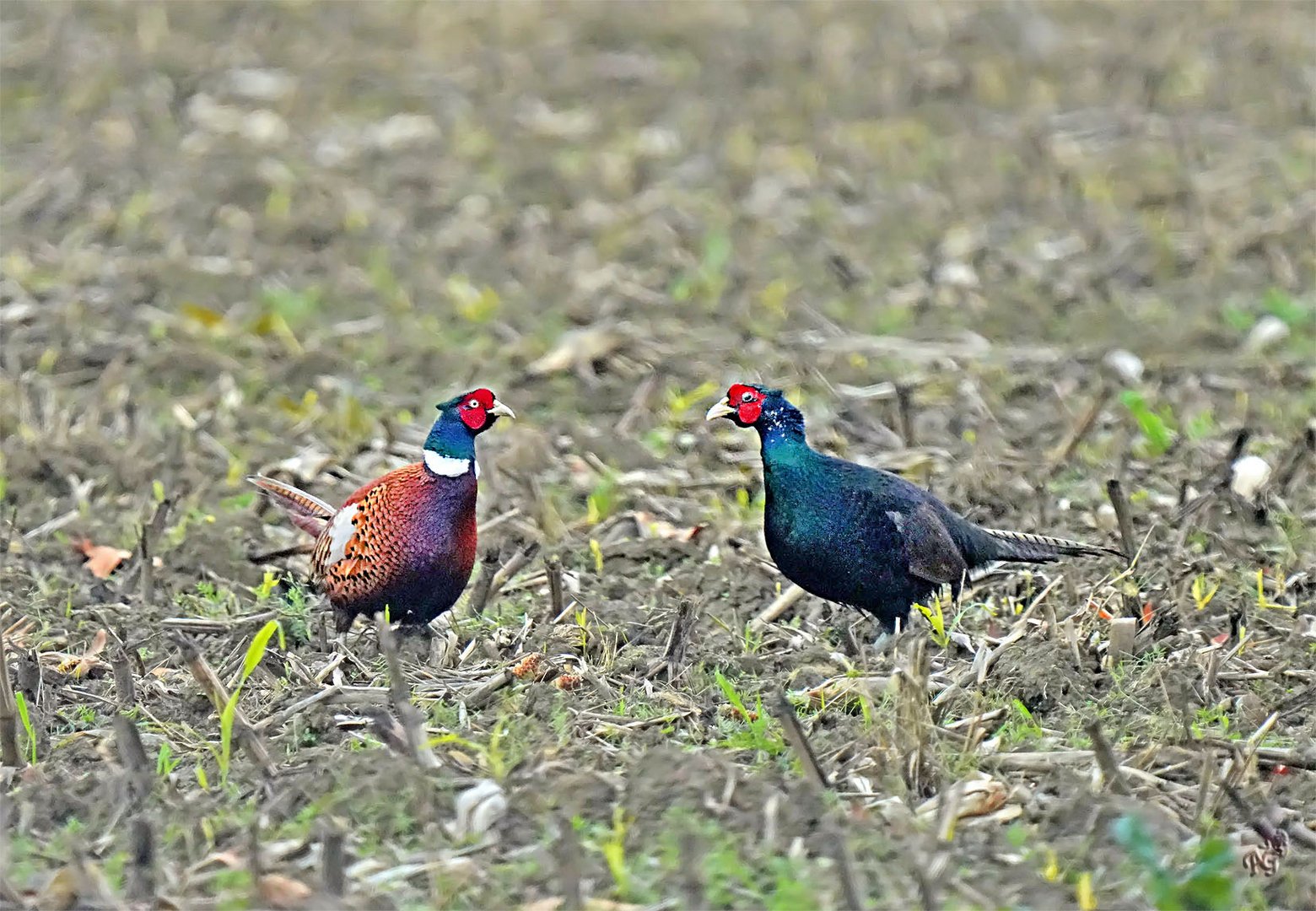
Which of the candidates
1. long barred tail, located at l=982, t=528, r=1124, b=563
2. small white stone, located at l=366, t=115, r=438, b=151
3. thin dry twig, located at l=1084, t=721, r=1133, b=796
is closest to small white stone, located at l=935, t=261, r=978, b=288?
small white stone, located at l=366, t=115, r=438, b=151

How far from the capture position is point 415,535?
536cm

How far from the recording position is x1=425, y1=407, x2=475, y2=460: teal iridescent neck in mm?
5488

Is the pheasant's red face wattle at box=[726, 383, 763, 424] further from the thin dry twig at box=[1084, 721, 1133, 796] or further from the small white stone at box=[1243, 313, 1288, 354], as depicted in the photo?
the small white stone at box=[1243, 313, 1288, 354]

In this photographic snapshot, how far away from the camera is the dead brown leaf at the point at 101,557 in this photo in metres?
6.10

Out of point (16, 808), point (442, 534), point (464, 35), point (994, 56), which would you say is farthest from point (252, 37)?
point (16, 808)

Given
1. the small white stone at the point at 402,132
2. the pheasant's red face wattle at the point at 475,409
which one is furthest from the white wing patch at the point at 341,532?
the small white stone at the point at 402,132

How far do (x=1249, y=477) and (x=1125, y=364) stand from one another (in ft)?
5.16

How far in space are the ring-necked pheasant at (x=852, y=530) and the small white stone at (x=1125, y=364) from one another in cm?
235

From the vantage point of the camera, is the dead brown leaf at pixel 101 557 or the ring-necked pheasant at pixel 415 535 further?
the dead brown leaf at pixel 101 557

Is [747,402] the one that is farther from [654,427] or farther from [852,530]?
[654,427]

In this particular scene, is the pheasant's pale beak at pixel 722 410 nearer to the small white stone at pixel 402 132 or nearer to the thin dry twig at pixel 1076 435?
the thin dry twig at pixel 1076 435

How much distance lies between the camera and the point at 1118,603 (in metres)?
5.53

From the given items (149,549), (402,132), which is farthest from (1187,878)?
(402,132)

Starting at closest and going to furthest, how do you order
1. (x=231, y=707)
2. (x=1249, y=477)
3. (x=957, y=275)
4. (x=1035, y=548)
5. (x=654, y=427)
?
(x=231, y=707)
(x=1035, y=548)
(x=1249, y=477)
(x=654, y=427)
(x=957, y=275)
